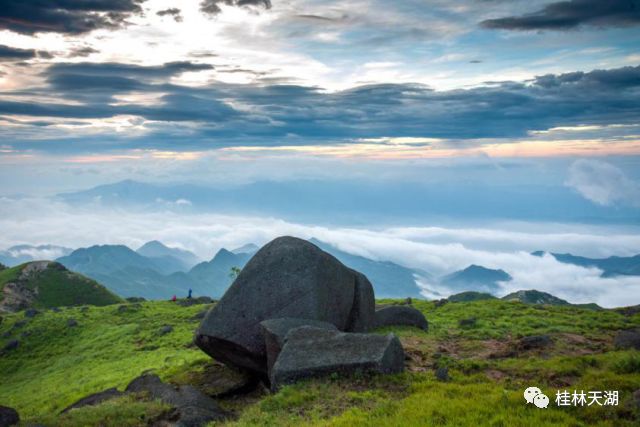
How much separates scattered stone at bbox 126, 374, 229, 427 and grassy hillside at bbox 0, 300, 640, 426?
104 centimetres

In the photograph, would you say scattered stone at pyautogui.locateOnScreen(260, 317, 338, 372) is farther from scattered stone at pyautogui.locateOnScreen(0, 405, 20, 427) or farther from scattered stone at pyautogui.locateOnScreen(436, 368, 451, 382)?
scattered stone at pyautogui.locateOnScreen(0, 405, 20, 427)

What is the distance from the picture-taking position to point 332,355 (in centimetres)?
2045

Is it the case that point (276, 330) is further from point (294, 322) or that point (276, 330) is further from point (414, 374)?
point (414, 374)

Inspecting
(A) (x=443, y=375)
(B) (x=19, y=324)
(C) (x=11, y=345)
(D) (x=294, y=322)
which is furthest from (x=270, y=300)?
(B) (x=19, y=324)

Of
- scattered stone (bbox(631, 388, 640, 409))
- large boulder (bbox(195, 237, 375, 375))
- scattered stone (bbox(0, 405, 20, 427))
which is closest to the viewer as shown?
scattered stone (bbox(631, 388, 640, 409))

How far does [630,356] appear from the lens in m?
19.6

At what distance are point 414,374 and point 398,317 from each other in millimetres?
18547

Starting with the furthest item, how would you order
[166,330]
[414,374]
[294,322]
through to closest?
[166,330] → [294,322] → [414,374]

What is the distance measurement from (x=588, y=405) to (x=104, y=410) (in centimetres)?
1909

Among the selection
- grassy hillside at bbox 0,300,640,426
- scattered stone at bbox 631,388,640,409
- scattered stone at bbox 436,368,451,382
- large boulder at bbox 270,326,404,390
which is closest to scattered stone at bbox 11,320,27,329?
grassy hillside at bbox 0,300,640,426

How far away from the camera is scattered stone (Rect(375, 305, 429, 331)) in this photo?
38312 millimetres

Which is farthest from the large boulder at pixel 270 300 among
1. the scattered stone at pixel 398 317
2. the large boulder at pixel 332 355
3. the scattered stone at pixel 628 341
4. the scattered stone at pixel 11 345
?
the scattered stone at pixel 11 345

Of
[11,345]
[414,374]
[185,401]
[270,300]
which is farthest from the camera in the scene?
[11,345]

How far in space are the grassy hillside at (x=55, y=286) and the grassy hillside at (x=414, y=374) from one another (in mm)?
50362
